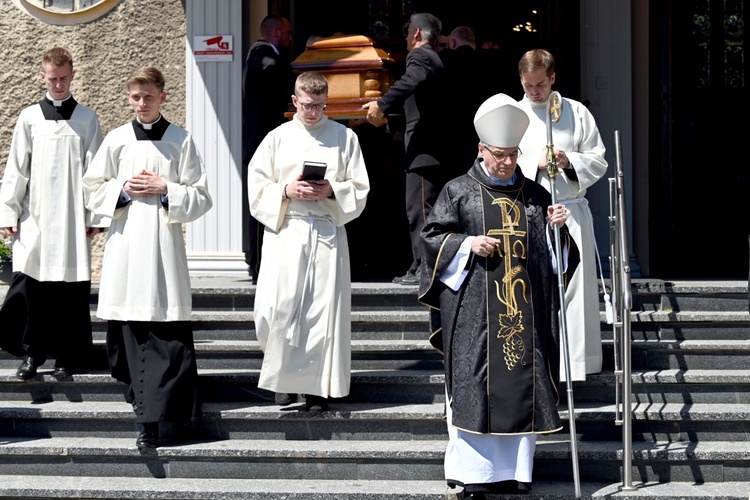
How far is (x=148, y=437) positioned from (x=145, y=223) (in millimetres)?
1142

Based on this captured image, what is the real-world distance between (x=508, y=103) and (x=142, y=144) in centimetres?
206

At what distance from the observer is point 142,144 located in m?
7.43

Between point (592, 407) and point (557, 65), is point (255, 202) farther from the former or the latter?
point (557, 65)

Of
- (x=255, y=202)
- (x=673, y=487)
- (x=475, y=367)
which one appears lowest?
(x=673, y=487)

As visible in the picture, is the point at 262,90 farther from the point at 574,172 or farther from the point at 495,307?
the point at 495,307

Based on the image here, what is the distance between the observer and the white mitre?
6.59 m

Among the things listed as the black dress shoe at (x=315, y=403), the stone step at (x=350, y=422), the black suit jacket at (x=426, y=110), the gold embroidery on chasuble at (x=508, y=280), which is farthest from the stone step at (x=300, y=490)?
the black suit jacket at (x=426, y=110)

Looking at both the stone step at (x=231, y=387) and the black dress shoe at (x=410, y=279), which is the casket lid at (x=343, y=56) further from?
the stone step at (x=231, y=387)

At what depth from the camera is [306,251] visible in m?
7.42

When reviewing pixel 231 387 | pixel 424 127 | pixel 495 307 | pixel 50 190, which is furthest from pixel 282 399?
pixel 424 127

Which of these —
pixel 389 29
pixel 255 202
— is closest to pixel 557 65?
pixel 389 29

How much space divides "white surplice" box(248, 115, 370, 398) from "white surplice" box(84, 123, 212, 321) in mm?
389

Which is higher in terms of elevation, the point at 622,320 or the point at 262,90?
the point at 262,90

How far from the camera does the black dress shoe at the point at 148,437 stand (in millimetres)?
7145
